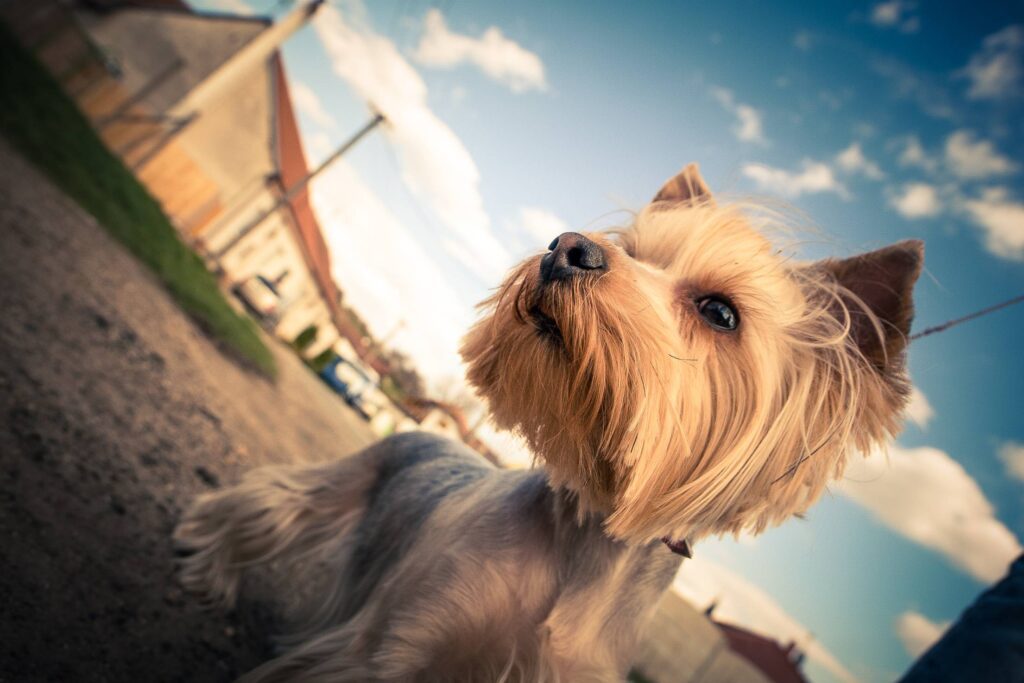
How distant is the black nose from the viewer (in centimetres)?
191

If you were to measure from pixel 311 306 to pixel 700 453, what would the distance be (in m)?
41.5

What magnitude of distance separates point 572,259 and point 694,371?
606mm

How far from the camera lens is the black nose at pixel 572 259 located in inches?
75.4

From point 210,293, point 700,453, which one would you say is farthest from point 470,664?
point 210,293

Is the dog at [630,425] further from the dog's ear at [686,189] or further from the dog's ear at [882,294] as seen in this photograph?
the dog's ear at [686,189]

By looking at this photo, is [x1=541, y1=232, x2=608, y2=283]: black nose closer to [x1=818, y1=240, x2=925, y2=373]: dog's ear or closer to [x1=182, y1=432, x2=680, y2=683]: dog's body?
[x1=182, y1=432, x2=680, y2=683]: dog's body

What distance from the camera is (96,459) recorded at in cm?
338

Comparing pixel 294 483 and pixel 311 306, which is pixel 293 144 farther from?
pixel 294 483

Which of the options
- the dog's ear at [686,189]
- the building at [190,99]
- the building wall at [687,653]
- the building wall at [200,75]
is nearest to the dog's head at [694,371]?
the dog's ear at [686,189]

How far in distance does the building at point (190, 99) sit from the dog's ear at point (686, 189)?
23112mm

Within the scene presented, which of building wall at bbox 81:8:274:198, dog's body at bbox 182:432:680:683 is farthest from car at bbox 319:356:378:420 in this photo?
dog's body at bbox 182:432:680:683

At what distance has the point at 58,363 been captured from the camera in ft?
13.6

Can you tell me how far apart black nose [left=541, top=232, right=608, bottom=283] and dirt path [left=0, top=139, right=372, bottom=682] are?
7.12 ft

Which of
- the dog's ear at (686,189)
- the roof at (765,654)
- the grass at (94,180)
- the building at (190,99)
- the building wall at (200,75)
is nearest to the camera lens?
the dog's ear at (686,189)
